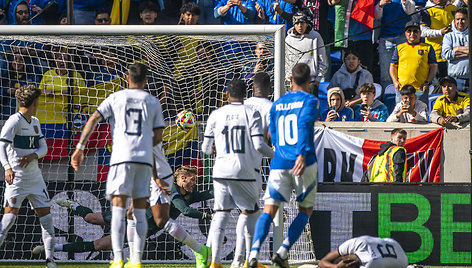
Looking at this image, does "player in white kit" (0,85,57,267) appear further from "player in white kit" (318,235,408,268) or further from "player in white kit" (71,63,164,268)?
"player in white kit" (318,235,408,268)

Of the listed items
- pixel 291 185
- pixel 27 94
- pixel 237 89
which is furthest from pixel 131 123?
pixel 27 94

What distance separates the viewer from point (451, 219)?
971 cm

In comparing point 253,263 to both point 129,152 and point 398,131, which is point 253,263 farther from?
point 398,131

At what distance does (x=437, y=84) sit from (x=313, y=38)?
2412 mm

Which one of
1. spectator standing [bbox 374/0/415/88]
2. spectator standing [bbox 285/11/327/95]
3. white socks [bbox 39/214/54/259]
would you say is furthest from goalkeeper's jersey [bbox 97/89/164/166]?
spectator standing [bbox 374/0/415/88]

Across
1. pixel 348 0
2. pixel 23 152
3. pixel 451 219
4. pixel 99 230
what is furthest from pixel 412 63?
pixel 23 152

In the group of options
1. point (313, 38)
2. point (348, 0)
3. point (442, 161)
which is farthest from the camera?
point (348, 0)

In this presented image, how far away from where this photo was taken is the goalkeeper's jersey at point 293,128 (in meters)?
7.91

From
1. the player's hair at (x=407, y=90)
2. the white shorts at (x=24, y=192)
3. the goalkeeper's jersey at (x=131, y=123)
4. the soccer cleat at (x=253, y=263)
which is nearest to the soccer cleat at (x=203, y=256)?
the soccer cleat at (x=253, y=263)

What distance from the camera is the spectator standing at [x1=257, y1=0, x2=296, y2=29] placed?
14601 millimetres

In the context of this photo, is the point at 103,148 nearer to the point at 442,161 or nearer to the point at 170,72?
the point at 170,72

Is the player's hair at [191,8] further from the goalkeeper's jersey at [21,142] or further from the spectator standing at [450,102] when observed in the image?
the goalkeeper's jersey at [21,142]

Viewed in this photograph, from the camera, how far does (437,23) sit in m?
15.0

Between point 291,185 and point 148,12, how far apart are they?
7185mm
